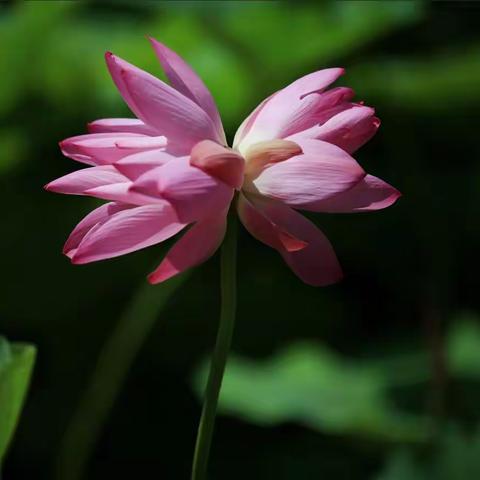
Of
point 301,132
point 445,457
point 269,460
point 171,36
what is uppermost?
point 301,132

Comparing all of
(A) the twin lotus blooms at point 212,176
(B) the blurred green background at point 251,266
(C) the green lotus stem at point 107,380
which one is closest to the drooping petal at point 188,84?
(A) the twin lotus blooms at point 212,176

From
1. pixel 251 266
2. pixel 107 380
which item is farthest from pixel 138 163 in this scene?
pixel 251 266

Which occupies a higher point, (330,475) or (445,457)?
(445,457)

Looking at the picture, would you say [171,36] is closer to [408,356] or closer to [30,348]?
[408,356]

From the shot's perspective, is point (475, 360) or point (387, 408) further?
point (475, 360)

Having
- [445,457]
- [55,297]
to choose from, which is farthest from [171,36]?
[445,457]

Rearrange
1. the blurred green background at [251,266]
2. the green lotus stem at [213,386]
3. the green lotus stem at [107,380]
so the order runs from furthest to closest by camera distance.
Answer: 1. the blurred green background at [251,266]
2. the green lotus stem at [107,380]
3. the green lotus stem at [213,386]

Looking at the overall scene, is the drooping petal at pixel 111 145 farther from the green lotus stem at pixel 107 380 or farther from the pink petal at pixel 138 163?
the green lotus stem at pixel 107 380

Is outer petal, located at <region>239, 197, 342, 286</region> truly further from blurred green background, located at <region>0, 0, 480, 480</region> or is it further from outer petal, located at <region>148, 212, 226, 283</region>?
blurred green background, located at <region>0, 0, 480, 480</region>
